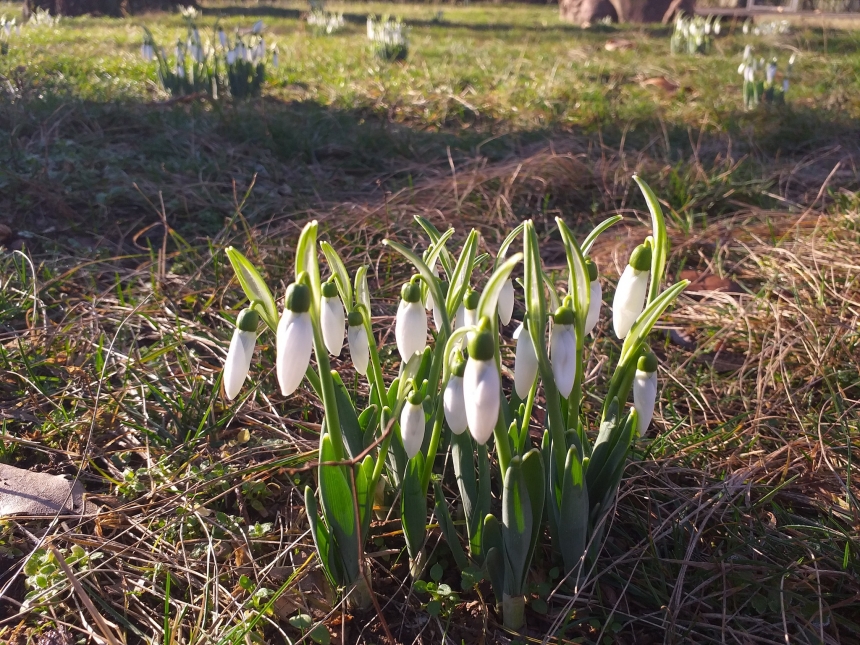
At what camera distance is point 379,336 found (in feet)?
7.55

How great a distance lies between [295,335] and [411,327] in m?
0.23

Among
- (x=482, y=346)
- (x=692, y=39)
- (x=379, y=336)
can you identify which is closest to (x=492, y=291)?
(x=482, y=346)

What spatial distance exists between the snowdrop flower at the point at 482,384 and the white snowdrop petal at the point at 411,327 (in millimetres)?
211

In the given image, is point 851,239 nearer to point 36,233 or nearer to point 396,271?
point 396,271

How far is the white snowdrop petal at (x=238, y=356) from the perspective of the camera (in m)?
0.99

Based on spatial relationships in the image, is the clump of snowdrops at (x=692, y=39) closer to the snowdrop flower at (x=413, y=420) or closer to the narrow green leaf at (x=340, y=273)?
the narrow green leaf at (x=340, y=273)

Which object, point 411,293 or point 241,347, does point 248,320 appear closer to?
point 241,347

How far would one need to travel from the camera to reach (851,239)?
2.87 meters

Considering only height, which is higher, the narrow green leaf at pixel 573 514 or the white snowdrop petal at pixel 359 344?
the white snowdrop petal at pixel 359 344

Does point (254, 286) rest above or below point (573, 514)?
above

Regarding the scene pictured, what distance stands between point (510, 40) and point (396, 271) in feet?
26.1

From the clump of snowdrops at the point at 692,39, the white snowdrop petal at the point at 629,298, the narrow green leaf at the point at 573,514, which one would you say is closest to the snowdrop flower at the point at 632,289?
the white snowdrop petal at the point at 629,298

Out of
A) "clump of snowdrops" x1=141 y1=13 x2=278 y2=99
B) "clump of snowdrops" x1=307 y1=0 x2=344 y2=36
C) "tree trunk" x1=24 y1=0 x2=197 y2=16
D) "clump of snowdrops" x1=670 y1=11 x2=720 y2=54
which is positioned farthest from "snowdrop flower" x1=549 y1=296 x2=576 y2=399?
"tree trunk" x1=24 y1=0 x2=197 y2=16

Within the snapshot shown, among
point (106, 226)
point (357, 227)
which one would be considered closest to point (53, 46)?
point (106, 226)
